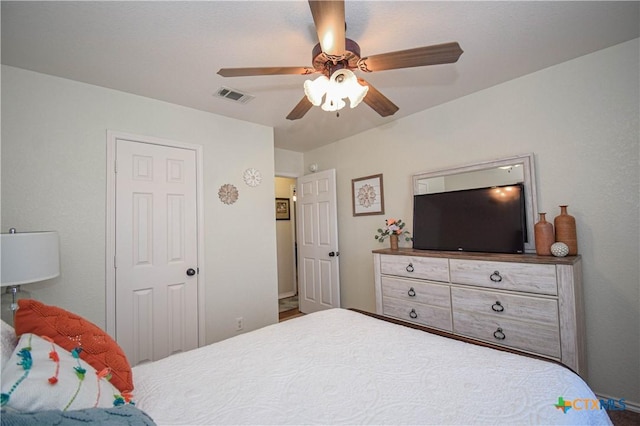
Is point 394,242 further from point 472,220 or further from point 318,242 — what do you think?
point 318,242

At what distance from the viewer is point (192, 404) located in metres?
0.99

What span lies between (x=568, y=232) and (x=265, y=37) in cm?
251

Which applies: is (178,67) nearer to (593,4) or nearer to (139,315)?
(139,315)

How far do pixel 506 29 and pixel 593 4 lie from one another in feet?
1.34

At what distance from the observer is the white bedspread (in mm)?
906

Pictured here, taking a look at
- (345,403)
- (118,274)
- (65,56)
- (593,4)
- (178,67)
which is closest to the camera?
(345,403)

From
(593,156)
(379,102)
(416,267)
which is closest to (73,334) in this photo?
(379,102)

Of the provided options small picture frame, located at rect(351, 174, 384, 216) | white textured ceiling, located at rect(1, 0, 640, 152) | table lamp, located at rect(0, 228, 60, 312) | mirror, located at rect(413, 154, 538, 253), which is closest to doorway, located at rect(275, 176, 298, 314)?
small picture frame, located at rect(351, 174, 384, 216)

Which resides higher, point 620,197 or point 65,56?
point 65,56

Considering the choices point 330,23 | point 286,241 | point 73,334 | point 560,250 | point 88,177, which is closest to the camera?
point 73,334

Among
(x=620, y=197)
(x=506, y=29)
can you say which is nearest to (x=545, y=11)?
(x=506, y=29)

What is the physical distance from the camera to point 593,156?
2.07 metres

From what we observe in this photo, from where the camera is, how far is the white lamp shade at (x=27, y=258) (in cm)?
156

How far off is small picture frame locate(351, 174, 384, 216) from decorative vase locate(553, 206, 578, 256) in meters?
1.70
